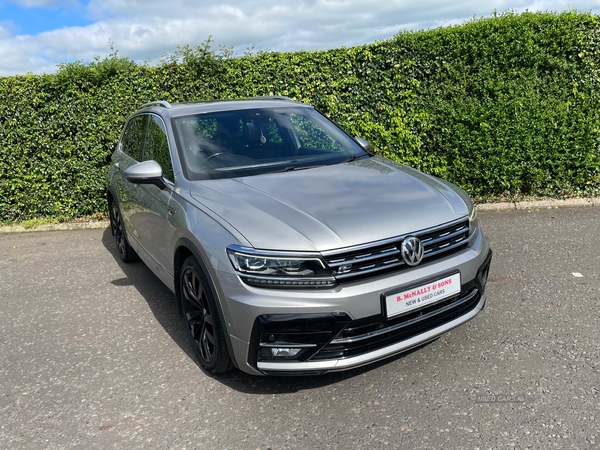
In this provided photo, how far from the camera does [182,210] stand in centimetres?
345

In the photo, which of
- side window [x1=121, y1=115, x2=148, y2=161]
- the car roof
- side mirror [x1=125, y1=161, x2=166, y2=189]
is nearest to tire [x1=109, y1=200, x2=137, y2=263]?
side window [x1=121, y1=115, x2=148, y2=161]

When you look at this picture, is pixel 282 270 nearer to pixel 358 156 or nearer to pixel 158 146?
pixel 358 156

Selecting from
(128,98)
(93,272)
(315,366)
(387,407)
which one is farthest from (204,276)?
(128,98)

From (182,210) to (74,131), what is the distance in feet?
17.5

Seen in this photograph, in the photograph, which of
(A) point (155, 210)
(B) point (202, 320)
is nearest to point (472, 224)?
(B) point (202, 320)

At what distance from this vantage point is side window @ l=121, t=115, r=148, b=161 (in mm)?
4934

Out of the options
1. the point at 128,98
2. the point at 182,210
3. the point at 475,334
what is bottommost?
the point at 475,334

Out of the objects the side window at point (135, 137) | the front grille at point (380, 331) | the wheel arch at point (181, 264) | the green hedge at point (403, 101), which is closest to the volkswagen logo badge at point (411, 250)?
the front grille at point (380, 331)

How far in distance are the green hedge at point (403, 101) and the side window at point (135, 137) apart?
2.41 m

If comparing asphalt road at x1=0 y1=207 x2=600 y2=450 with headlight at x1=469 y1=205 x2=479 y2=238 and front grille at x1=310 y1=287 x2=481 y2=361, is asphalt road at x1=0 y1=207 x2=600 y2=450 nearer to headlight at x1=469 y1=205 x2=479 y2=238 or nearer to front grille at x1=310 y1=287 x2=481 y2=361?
front grille at x1=310 y1=287 x2=481 y2=361

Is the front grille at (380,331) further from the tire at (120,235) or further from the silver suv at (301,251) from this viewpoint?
the tire at (120,235)

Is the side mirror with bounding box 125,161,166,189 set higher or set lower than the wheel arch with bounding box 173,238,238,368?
higher

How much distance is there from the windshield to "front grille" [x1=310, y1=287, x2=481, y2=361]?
144 centimetres

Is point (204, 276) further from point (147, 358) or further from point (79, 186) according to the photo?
point (79, 186)
